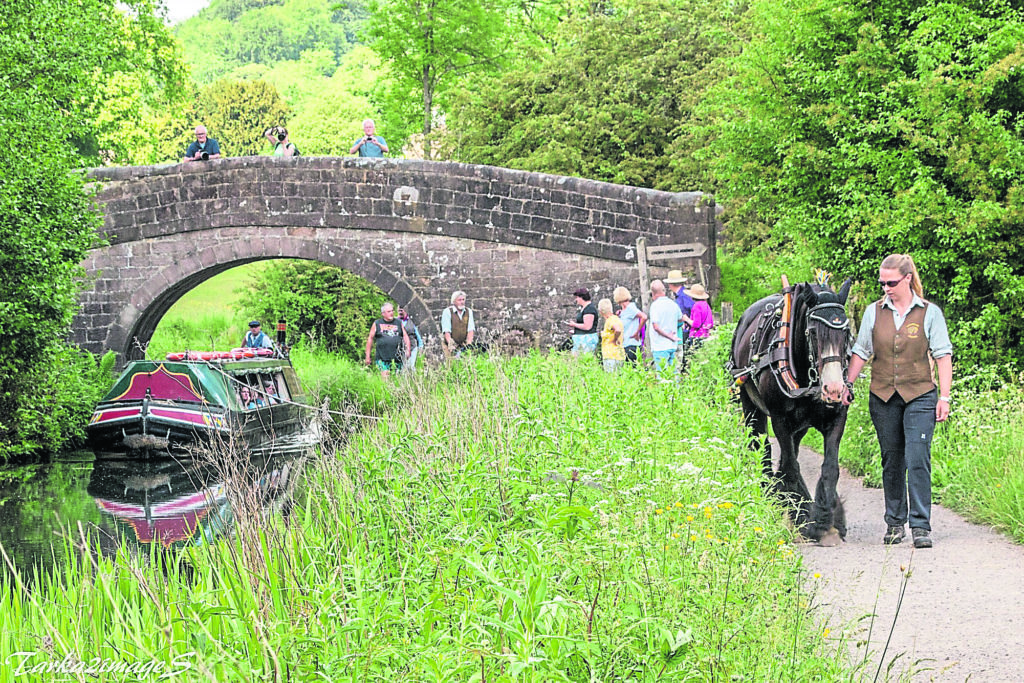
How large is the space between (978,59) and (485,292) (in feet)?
32.8

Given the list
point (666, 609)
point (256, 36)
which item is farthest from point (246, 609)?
point (256, 36)

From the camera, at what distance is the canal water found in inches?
325

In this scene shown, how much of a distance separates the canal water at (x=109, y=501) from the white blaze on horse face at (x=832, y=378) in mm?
3085

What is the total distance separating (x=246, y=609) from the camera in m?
4.21

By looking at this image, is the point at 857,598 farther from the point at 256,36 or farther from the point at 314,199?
the point at 256,36

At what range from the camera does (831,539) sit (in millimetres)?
6797

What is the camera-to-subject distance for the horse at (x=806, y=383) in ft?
21.8

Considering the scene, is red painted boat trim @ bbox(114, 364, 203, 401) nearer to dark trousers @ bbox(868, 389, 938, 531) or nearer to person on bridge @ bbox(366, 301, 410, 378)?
person on bridge @ bbox(366, 301, 410, 378)

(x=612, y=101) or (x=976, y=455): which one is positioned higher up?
(x=612, y=101)

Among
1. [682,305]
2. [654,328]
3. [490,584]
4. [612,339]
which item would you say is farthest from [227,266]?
[490,584]

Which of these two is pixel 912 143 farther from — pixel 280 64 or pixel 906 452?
pixel 280 64

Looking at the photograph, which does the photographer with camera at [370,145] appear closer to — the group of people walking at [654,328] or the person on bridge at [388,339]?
the person on bridge at [388,339]

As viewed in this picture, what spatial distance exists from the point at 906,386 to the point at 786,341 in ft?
2.43

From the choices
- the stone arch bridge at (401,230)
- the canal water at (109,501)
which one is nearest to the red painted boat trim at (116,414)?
the canal water at (109,501)
